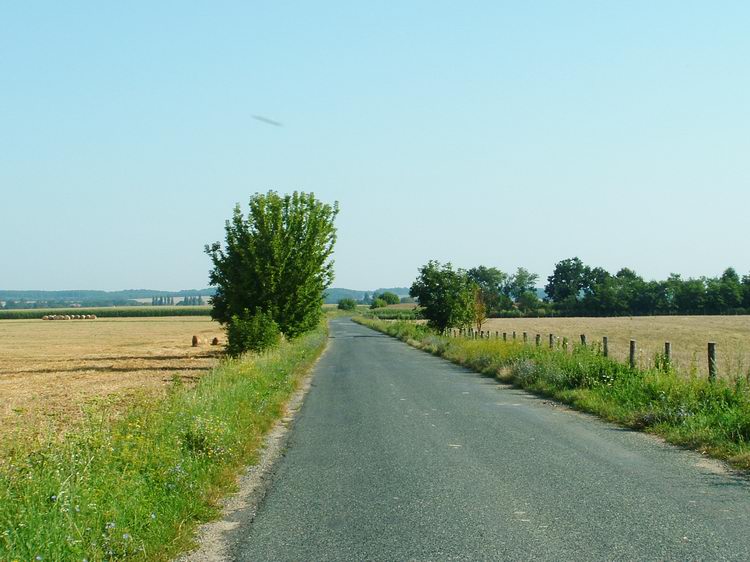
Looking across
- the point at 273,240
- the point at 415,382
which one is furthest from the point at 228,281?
the point at 415,382

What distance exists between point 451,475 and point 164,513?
3.56 metres

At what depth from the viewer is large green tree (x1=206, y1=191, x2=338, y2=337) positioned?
3547 centimetres

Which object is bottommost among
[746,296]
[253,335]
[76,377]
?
[76,377]

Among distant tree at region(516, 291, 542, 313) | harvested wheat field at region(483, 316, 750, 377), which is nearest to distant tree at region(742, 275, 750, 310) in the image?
distant tree at region(516, 291, 542, 313)

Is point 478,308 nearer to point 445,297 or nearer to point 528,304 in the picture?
point 445,297

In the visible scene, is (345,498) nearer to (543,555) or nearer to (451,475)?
(451,475)

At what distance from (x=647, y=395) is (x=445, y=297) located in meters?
38.0

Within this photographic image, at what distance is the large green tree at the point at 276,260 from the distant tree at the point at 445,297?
16995 millimetres

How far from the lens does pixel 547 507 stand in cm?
781

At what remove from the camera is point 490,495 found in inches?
330

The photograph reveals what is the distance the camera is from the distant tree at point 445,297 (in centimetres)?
5356

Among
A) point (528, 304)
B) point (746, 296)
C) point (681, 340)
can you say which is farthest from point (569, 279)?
point (681, 340)

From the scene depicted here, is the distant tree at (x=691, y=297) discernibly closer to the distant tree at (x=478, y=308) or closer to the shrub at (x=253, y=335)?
the distant tree at (x=478, y=308)

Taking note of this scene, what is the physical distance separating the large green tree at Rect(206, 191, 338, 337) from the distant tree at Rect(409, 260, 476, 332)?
1699 cm
